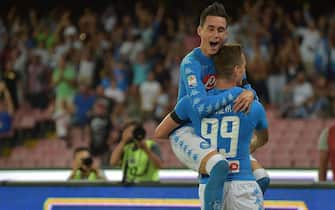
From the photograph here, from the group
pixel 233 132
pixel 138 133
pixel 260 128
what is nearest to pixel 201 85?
pixel 233 132

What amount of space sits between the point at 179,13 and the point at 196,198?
10575 millimetres

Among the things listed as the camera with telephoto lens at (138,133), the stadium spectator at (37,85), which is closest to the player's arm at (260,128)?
the camera with telephoto lens at (138,133)

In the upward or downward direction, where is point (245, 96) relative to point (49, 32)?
downward

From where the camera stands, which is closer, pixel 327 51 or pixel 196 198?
pixel 196 198

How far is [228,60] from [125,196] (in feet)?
8.06

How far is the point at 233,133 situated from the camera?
481cm

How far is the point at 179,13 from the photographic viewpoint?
16953mm

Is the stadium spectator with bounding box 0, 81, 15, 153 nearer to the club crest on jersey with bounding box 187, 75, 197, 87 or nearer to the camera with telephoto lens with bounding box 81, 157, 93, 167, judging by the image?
the camera with telephoto lens with bounding box 81, 157, 93, 167

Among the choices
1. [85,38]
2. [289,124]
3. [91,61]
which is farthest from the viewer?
[85,38]

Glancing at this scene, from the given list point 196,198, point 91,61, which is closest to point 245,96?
point 196,198

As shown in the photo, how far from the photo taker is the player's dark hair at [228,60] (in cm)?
479

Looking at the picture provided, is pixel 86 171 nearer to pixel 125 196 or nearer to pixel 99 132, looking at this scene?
pixel 125 196

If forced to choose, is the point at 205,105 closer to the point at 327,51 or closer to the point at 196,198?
the point at 196,198

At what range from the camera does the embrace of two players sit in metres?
4.78
